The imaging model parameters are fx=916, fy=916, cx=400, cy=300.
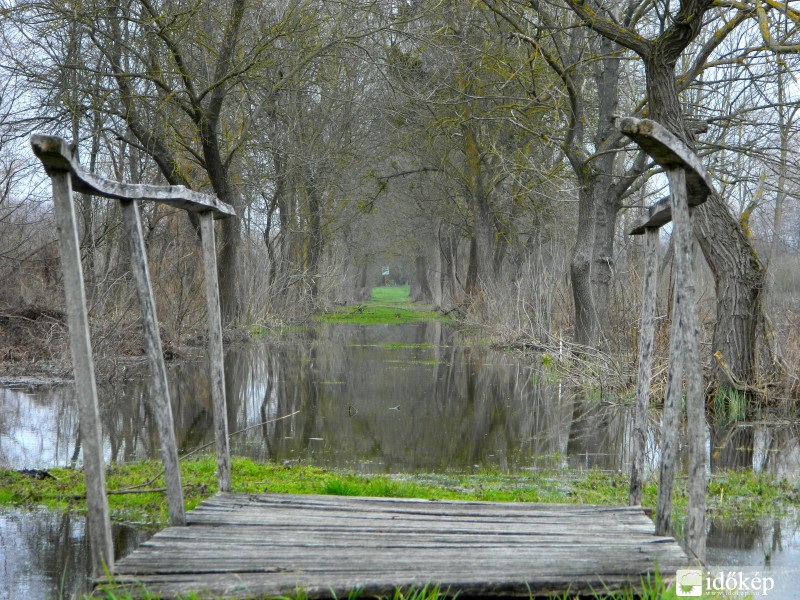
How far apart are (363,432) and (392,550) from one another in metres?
6.08

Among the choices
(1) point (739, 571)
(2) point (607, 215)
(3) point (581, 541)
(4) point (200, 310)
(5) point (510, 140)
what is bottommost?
(1) point (739, 571)

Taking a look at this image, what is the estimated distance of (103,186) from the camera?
4.10 metres

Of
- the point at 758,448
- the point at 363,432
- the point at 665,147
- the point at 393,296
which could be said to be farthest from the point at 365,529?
the point at 393,296

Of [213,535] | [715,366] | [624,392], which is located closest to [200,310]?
[624,392]

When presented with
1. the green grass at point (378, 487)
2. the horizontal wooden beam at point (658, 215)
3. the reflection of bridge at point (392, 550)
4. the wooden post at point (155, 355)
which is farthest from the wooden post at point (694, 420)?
the wooden post at point (155, 355)

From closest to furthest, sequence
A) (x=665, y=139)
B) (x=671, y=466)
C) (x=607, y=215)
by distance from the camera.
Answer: (x=665, y=139), (x=671, y=466), (x=607, y=215)

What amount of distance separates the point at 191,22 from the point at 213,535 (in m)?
12.3

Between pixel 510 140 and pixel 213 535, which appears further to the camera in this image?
pixel 510 140

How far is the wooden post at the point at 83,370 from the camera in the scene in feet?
12.1

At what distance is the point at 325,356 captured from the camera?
1900cm

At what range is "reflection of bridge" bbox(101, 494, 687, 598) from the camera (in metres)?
3.53

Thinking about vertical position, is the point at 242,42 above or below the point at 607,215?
above

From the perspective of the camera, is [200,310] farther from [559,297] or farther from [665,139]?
[665,139]

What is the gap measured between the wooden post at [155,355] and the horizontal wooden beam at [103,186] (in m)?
0.09
